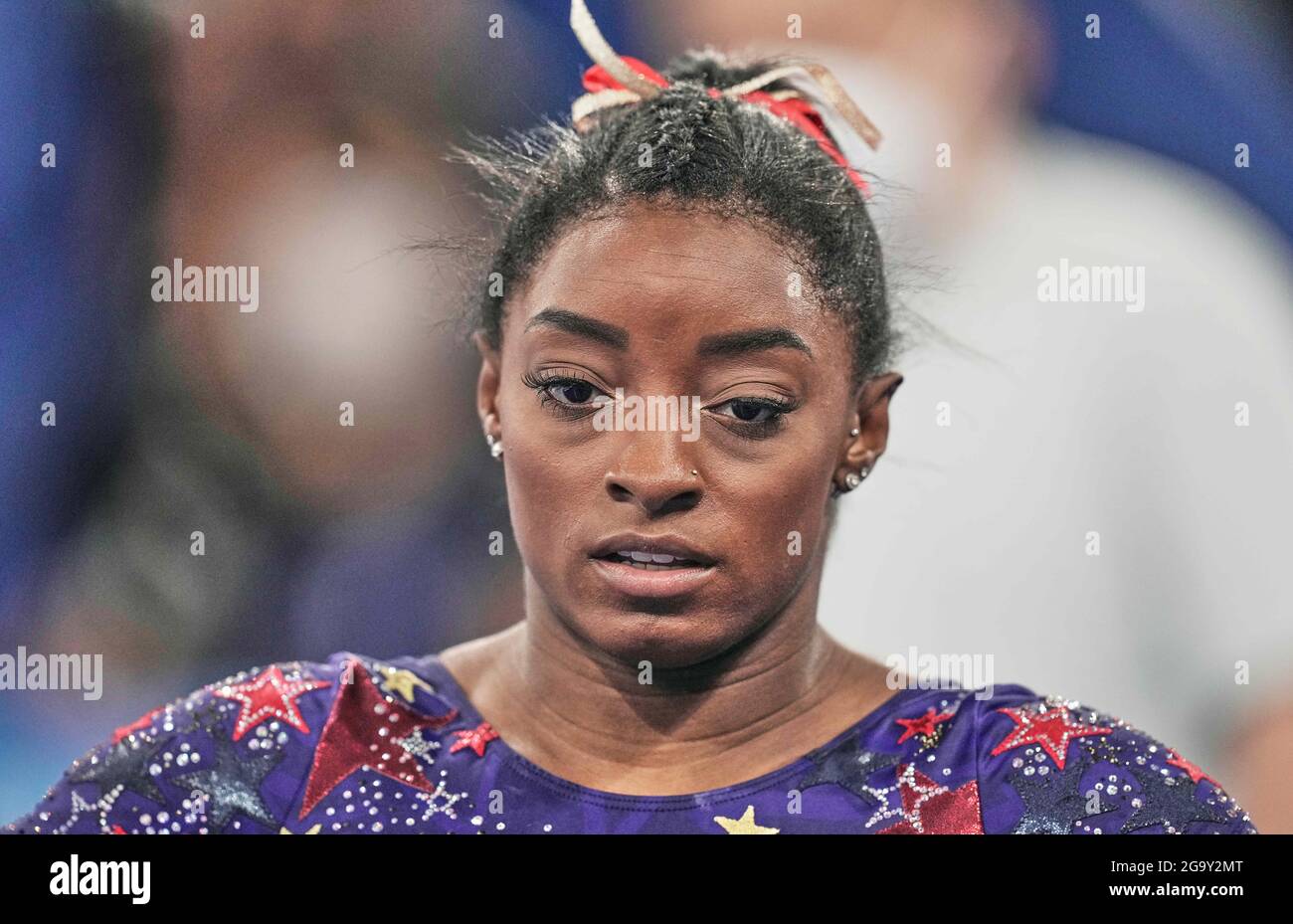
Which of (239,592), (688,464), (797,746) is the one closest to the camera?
(688,464)

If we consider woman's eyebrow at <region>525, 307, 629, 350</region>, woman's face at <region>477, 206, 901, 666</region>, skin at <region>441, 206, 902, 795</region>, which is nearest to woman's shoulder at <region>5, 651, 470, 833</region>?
skin at <region>441, 206, 902, 795</region>

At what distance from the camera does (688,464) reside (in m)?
1.96

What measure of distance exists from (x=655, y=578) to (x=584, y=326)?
13.6 inches

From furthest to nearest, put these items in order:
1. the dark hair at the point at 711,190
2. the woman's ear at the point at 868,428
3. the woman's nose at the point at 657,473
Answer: the woman's ear at the point at 868,428 → the dark hair at the point at 711,190 → the woman's nose at the point at 657,473

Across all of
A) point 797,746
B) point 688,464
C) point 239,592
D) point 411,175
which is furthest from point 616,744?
point 411,175

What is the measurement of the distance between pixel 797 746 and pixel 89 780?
Answer: 1012mm

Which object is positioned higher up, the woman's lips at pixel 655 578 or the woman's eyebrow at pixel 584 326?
the woman's eyebrow at pixel 584 326

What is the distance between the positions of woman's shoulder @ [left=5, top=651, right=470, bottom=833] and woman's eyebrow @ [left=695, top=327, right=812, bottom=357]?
68cm

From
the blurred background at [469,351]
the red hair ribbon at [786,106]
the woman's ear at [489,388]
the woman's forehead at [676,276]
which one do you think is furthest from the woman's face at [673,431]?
the blurred background at [469,351]

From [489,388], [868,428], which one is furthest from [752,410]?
[489,388]

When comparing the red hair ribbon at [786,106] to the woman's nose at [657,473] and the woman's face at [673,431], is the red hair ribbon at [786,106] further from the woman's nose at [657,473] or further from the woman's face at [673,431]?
the woman's nose at [657,473]

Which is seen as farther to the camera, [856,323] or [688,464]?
[856,323]

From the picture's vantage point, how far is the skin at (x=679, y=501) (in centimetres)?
197

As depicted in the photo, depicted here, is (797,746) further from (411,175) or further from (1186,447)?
(411,175)
